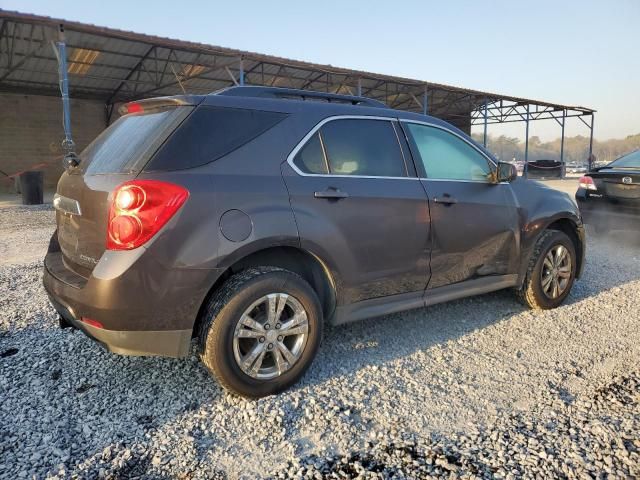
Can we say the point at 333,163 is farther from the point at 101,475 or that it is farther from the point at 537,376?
the point at 101,475

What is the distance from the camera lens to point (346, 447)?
2.33 meters

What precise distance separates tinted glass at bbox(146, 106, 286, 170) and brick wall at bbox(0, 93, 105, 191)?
20296mm

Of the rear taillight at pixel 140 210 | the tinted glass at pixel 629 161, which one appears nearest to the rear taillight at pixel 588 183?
the tinted glass at pixel 629 161

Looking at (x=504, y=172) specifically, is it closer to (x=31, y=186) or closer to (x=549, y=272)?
(x=549, y=272)

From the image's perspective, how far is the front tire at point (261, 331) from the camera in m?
2.60

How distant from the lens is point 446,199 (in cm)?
358

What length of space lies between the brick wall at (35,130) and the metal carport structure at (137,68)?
0.48m

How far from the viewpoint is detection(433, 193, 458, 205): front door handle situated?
3529 millimetres

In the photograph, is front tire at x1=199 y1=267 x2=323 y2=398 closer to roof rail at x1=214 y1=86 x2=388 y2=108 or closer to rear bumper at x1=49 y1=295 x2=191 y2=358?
rear bumper at x1=49 y1=295 x2=191 y2=358

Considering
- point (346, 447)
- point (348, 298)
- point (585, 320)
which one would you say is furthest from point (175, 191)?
point (585, 320)

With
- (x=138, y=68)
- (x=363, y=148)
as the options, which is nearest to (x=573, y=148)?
(x=138, y=68)

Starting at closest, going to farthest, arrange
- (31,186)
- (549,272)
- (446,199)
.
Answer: (446,199) → (549,272) → (31,186)

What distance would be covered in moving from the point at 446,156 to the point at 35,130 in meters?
21.4

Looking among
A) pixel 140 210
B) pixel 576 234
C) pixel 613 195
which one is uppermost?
pixel 140 210
